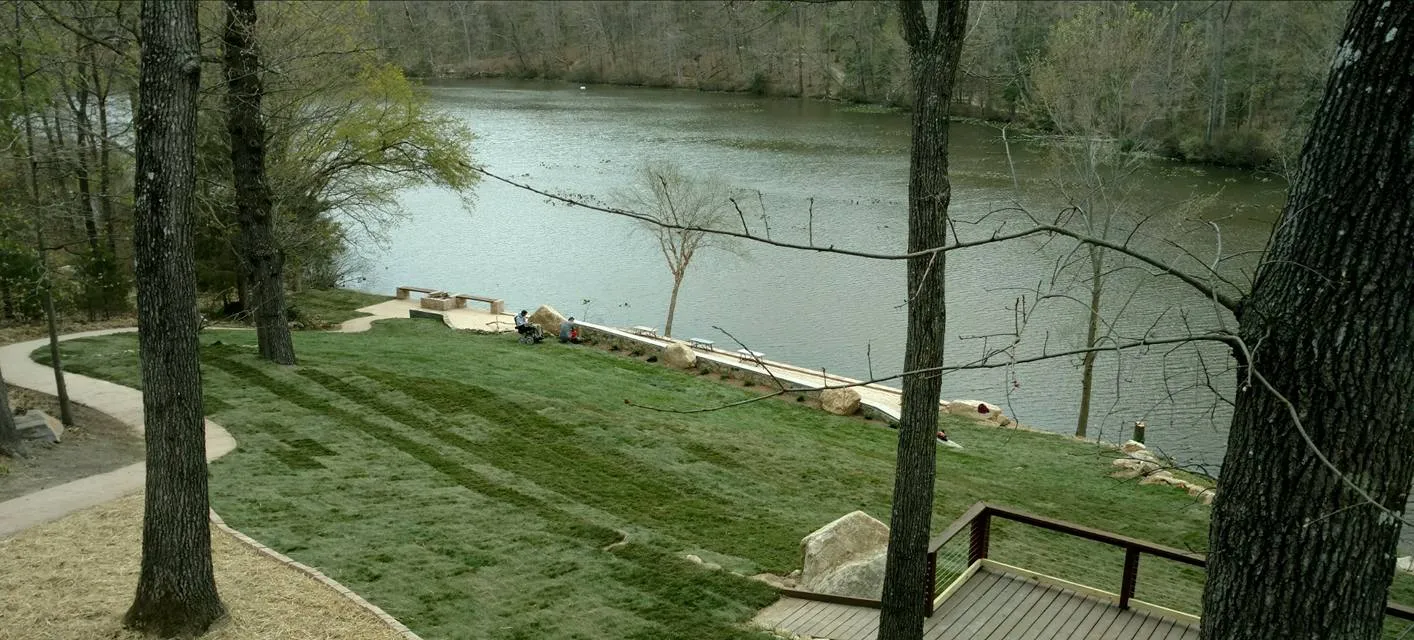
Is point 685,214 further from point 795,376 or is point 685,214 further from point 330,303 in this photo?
point 330,303

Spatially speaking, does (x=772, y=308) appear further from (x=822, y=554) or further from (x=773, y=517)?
(x=822, y=554)

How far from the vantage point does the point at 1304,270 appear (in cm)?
298

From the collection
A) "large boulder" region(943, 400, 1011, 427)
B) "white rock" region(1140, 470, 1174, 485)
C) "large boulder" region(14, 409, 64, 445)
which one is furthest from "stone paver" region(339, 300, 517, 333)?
"white rock" region(1140, 470, 1174, 485)

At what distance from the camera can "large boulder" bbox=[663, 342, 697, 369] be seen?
20641mm

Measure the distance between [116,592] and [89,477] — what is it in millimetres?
3422

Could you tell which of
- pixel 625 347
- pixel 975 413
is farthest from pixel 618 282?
pixel 975 413

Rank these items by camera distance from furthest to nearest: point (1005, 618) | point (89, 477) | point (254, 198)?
point (254, 198)
point (89, 477)
point (1005, 618)

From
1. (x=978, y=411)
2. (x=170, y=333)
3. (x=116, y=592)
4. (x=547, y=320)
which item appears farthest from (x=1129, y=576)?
(x=547, y=320)

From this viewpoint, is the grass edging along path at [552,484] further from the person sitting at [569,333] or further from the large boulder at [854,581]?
the person sitting at [569,333]

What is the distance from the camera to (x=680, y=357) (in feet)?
67.9

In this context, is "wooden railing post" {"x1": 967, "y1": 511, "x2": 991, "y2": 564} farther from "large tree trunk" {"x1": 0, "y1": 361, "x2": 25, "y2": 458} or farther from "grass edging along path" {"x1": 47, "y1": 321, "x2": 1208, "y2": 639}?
"large tree trunk" {"x1": 0, "y1": 361, "x2": 25, "y2": 458}

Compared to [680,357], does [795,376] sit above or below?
below

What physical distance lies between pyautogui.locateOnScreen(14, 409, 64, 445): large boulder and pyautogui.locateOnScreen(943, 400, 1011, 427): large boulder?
48.3 feet

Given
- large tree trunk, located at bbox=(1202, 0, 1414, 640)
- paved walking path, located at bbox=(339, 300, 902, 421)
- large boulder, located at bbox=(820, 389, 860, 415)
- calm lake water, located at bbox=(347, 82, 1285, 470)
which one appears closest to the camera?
large tree trunk, located at bbox=(1202, 0, 1414, 640)
